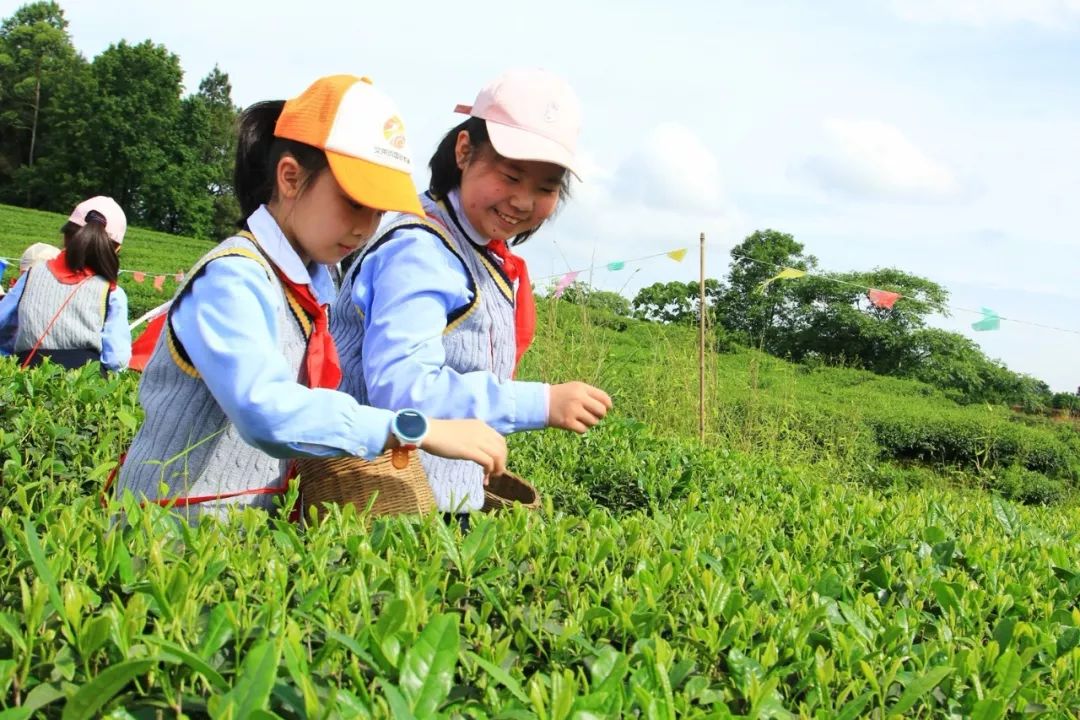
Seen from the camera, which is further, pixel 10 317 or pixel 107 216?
pixel 10 317

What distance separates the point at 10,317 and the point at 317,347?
14.9 feet

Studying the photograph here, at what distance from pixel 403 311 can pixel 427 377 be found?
17cm

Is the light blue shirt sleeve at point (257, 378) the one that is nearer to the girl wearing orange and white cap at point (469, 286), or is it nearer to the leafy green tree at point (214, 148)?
the girl wearing orange and white cap at point (469, 286)

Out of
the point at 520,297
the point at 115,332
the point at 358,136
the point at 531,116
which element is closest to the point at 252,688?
the point at 358,136

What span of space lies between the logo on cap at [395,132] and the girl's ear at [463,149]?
0.44 m

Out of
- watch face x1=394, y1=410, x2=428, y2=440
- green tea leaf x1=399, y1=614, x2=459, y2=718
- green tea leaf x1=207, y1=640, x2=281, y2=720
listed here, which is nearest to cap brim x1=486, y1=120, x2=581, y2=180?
watch face x1=394, y1=410, x2=428, y2=440

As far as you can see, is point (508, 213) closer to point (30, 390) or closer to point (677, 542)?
point (677, 542)

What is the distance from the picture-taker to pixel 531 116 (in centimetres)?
257

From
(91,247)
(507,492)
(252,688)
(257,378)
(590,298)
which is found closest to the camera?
(252,688)

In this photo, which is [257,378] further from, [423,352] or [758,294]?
[758,294]

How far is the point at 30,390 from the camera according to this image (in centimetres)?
439

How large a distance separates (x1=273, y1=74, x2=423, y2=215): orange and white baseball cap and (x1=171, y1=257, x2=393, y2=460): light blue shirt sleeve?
29cm

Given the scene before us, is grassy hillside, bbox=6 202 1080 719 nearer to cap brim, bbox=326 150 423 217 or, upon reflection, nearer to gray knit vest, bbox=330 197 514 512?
gray knit vest, bbox=330 197 514 512

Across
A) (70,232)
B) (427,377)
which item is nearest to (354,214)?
(427,377)
